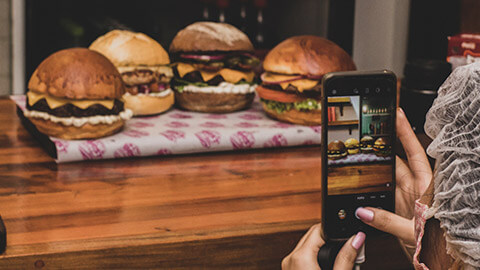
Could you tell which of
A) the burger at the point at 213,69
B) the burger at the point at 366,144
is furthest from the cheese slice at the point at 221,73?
the burger at the point at 366,144

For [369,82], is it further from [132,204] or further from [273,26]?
[273,26]

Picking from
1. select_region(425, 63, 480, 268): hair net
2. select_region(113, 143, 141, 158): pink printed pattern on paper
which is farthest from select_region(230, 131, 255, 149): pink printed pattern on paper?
select_region(425, 63, 480, 268): hair net

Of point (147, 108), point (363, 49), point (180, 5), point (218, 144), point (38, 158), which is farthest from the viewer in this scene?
point (180, 5)

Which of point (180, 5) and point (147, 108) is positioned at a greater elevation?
point (180, 5)

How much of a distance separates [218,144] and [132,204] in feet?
1.49

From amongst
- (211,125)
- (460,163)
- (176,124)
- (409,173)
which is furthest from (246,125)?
(460,163)

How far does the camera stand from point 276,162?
1593mm

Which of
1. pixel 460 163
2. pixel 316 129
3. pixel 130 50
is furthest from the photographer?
pixel 130 50

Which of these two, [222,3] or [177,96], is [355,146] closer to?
[177,96]

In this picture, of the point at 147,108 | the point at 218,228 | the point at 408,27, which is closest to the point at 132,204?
the point at 218,228

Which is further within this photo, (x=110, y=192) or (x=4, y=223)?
(x=110, y=192)

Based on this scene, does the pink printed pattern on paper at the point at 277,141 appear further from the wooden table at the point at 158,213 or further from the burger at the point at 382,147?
the burger at the point at 382,147

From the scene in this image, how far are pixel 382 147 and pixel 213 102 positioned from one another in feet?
3.80

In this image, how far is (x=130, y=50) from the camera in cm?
193
